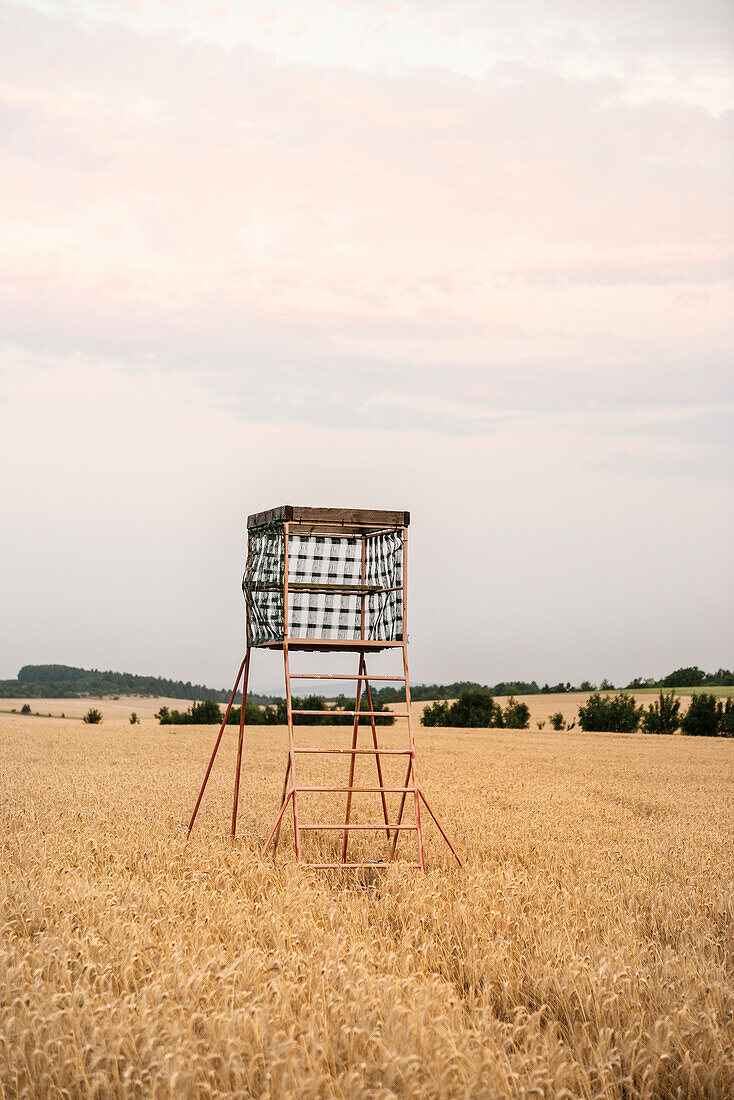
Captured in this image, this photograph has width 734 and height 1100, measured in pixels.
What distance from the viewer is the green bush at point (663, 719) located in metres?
52.8

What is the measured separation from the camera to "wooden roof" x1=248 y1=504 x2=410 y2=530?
9641 millimetres

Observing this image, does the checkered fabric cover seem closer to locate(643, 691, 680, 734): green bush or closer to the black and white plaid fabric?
the black and white plaid fabric

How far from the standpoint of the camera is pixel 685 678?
9000 centimetres

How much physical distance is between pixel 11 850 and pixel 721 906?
643 cm

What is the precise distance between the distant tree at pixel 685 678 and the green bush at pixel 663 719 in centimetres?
3681

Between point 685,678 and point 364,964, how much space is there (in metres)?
90.2

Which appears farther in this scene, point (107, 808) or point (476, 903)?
point (107, 808)

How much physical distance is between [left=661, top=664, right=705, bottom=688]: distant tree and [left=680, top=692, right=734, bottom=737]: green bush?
3956 cm

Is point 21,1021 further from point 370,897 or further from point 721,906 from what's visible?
point 721,906

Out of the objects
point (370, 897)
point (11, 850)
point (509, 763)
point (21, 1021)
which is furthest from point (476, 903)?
point (509, 763)

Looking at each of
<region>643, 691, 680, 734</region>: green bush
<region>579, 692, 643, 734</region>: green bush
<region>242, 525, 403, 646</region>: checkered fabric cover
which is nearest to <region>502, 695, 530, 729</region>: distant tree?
<region>579, 692, 643, 734</region>: green bush

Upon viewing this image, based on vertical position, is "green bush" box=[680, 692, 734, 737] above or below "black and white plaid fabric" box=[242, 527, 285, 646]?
below

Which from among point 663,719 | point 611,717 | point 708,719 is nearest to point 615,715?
point 611,717

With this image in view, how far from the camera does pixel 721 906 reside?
7777mm
